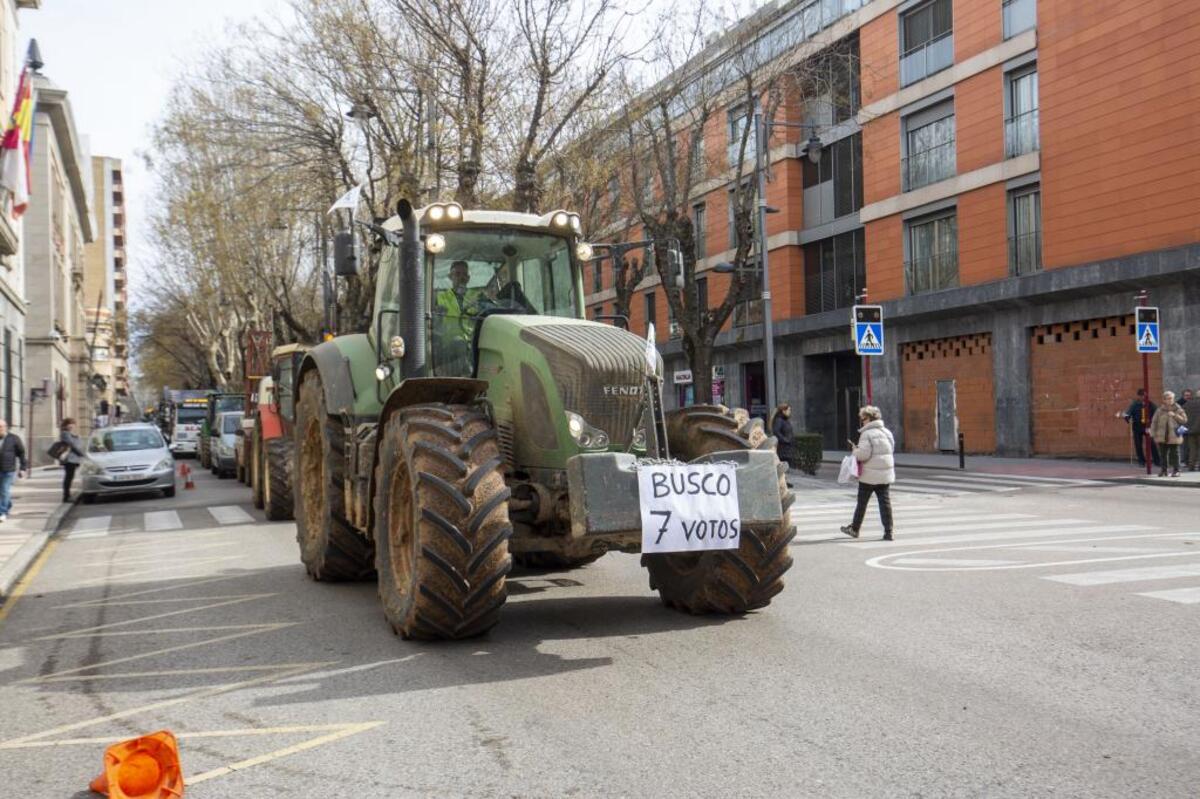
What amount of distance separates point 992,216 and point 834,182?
820 cm

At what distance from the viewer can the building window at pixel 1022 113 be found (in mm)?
27297

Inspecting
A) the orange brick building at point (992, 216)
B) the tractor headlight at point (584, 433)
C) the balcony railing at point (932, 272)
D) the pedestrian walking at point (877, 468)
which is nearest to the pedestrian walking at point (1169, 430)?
the orange brick building at point (992, 216)

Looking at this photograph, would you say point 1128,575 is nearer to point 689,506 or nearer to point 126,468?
point 689,506

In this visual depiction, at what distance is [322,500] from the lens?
32.0ft

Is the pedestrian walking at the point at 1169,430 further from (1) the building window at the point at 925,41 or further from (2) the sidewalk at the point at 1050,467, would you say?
(1) the building window at the point at 925,41

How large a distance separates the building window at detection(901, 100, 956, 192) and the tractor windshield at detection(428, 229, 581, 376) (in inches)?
978

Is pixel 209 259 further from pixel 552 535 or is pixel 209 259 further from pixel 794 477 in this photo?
pixel 552 535

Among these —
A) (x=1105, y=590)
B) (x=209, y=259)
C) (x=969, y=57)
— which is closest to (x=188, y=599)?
(x=1105, y=590)

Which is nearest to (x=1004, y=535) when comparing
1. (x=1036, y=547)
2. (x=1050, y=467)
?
(x=1036, y=547)

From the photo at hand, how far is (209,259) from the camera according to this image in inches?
1406

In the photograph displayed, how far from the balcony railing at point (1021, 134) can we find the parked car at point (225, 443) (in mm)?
21633

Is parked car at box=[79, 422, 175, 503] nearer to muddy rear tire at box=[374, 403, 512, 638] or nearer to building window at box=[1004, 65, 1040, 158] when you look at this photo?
muddy rear tire at box=[374, 403, 512, 638]

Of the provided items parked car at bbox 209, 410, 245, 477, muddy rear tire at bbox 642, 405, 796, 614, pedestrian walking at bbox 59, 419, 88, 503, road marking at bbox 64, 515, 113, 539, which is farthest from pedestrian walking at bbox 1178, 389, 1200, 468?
parked car at bbox 209, 410, 245, 477

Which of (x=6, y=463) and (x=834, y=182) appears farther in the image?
(x=834, y=182)
